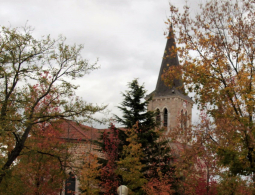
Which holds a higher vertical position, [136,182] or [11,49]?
[11,49]

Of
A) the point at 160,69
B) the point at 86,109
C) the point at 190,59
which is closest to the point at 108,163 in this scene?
the point at 86,109

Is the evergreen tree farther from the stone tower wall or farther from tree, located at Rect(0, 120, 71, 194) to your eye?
the stone tower wall

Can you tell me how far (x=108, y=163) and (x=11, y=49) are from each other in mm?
11281

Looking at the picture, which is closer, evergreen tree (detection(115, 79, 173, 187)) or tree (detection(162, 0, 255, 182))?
tree (detection(162, 0, 255, 182))

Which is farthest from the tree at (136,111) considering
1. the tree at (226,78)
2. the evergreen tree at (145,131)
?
the tree at (226,78)

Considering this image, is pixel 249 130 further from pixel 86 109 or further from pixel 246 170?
pixel 86 109

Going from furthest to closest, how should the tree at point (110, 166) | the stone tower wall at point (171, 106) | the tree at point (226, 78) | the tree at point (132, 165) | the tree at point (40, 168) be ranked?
the stone tower wall at point (171, 106) < the tree at point (110, 166) < the tree at point (132, 165) < the tree at point (40, 168) < the tree at point (226, 78)

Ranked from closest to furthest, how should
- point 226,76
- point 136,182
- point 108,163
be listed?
point 226,76 → point 136,182 → point 108,163

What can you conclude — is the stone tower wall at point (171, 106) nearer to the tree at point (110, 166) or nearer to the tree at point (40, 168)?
the tree at point (110, 166)

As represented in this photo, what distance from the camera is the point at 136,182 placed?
835 inches

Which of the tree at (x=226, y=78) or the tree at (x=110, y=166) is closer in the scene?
the tree at (x=226, y=78)

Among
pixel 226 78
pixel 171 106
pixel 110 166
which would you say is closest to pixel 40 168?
pixel 110 166

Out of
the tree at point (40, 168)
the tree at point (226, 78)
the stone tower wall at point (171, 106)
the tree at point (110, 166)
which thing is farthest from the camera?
the stone tower wall at point (171, 106)

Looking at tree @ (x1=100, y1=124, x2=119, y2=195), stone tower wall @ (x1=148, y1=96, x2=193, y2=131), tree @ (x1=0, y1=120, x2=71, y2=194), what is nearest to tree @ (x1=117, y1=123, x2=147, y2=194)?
tree @ (x1=100, y1=124, x2=119, y2=195)
